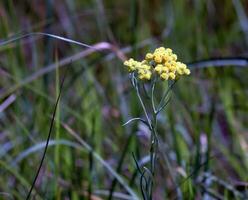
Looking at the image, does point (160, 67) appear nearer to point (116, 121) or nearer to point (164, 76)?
point (164, 76)

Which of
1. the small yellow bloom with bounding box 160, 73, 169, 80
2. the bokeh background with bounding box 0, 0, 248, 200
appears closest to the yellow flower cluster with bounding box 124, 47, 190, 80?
the small yellow bloom with bounding box 160, 73, 169, 80

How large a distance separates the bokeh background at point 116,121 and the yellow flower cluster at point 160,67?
0.93 ft

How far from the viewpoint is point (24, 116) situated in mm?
2297

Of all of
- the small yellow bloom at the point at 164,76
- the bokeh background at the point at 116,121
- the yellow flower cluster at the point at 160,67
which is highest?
the bokeh background at the point at 116,121

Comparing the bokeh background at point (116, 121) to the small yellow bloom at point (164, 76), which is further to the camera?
the bokeh background at point (116, 121)

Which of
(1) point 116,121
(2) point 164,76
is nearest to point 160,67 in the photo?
(2) point 164,76

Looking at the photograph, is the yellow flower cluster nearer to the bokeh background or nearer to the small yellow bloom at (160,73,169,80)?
the small yellow bloom at (160,73,169,80)

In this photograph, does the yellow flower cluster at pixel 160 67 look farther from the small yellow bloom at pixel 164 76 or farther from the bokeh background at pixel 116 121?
the bokeh background at pixel 116 121

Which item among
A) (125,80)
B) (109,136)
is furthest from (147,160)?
(125,80)

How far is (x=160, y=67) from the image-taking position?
107 cm

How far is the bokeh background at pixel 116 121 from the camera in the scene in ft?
5.60

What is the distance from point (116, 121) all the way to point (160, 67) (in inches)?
55.6

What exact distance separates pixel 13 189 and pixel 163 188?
0.44m

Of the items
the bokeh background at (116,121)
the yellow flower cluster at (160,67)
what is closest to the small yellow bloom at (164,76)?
the yellow flower cluster at (160,67)
